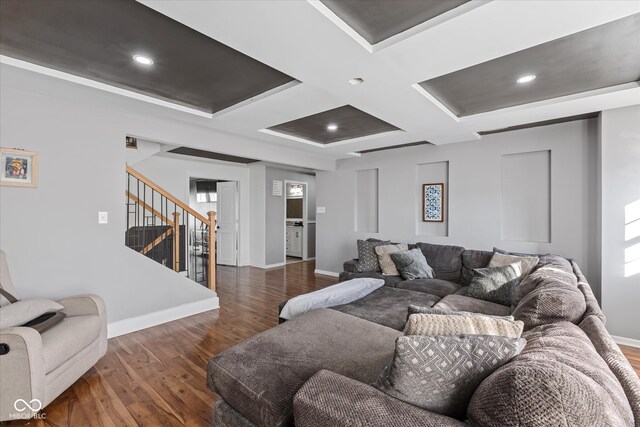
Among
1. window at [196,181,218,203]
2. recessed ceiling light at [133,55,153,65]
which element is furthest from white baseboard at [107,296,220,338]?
window at [196,181,218,203]

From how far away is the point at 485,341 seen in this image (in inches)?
39.8


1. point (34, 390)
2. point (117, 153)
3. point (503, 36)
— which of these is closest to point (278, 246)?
point (117, 153)

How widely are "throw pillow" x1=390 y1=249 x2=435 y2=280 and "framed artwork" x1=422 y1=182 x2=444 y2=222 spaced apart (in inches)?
33.9

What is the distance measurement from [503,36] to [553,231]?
3.00m

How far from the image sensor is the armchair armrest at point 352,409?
2.94 feet

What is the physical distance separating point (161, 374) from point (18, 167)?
7.05 ft

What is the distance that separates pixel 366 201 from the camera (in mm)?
5684

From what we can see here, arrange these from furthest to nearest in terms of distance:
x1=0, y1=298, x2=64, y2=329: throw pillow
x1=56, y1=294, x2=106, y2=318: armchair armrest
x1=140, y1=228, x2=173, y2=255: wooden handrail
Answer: x1=140, y1=228, x2=173, y2=255: wooden handrail → x1=56, y1=294, x2=106, y2=318: armchair armrest → x1=0, y1=298, x2=64, y2=329: throw pillow

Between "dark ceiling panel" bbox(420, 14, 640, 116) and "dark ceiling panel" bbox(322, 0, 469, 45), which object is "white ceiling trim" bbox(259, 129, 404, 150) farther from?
"dark ceiling panel" bbox(322, 0, 469, 45)

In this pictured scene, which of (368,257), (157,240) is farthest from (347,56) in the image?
(157,240)

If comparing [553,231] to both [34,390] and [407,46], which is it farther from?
[34,390]

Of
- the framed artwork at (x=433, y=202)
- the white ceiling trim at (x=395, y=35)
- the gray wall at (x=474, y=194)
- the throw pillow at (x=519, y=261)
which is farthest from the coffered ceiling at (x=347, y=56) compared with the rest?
the throw pillow at (x=519, y=261)

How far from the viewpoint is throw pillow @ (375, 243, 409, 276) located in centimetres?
423

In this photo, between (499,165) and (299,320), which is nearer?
(299,320)
